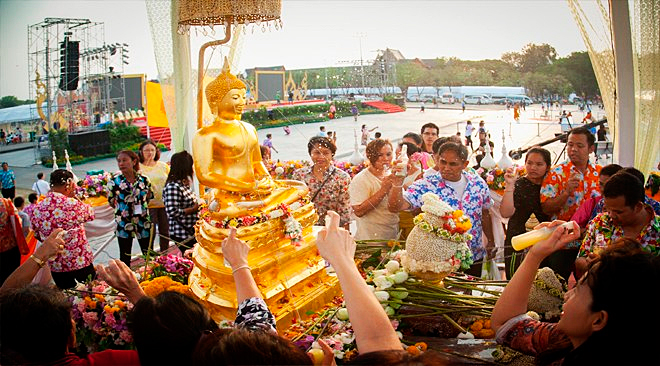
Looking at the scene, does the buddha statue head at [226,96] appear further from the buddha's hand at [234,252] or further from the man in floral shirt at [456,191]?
the buddha's hand at [234,252]

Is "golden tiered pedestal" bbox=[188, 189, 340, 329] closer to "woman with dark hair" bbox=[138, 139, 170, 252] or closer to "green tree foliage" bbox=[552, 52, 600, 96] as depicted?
"woman with dark hair" bbox=[138, 139, 170, 252]

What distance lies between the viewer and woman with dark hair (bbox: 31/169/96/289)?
12.3ft

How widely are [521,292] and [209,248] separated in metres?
1.60

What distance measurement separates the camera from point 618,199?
2.54 m

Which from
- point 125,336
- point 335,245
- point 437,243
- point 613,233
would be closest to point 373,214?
point 437,243

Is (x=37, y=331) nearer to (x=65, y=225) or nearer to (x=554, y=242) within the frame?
(x=554, y=242)

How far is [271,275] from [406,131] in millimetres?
14632

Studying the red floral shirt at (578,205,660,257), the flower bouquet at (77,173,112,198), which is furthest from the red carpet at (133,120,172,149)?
the red floral shirt at (578,205,660,257)

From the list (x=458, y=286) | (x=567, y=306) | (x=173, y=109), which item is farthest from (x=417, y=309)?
(x=173, y=109)

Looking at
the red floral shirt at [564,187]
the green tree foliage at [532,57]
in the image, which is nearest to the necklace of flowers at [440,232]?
the red floral shirt at [564,187]

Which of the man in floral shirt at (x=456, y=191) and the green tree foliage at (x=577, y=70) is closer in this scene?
the man in floral shirt at (x=456, y=191)

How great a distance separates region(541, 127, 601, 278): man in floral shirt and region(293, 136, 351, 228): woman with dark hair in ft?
4.32

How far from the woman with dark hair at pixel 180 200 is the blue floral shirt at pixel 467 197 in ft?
5.33

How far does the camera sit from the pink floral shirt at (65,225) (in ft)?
12.3
